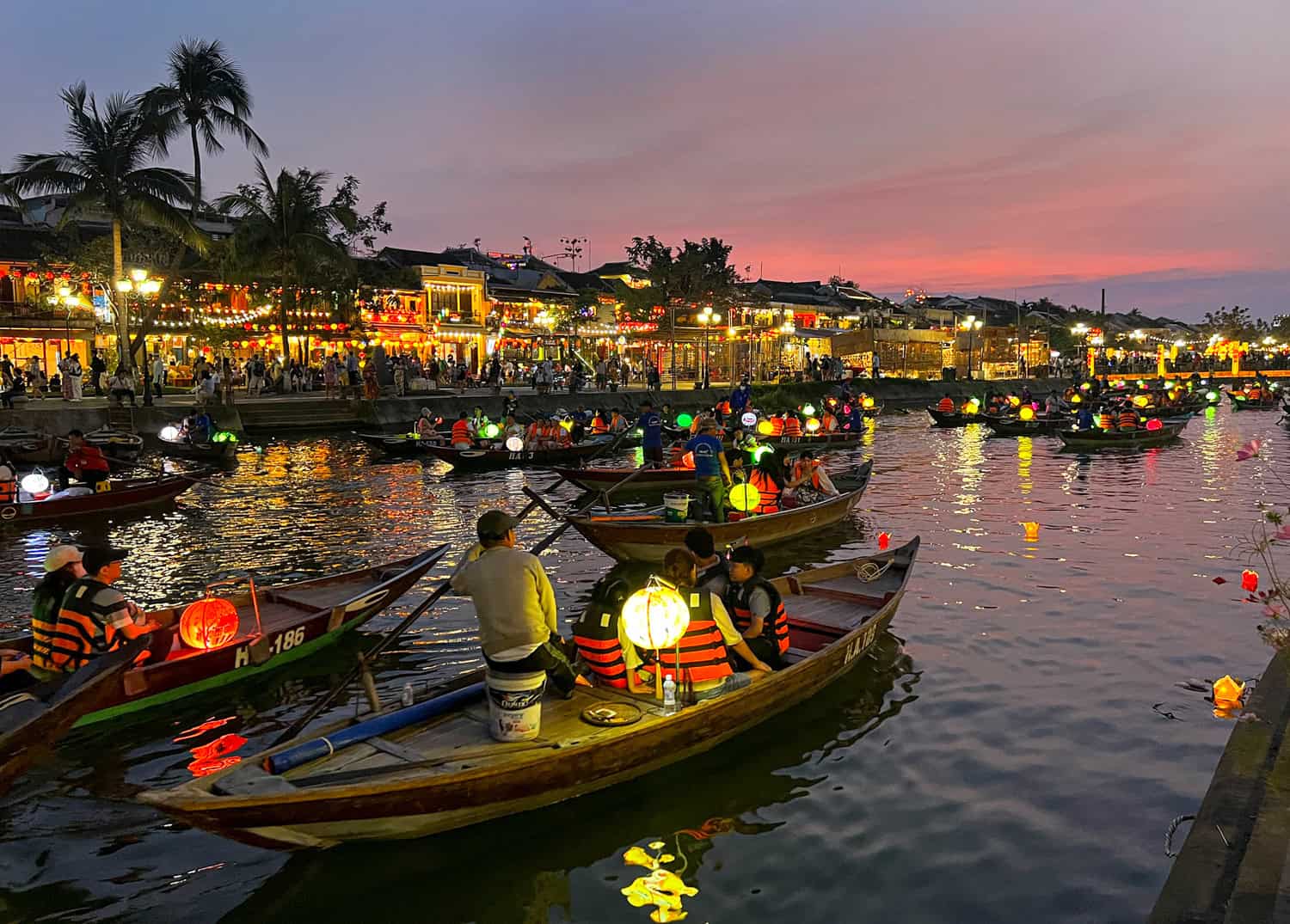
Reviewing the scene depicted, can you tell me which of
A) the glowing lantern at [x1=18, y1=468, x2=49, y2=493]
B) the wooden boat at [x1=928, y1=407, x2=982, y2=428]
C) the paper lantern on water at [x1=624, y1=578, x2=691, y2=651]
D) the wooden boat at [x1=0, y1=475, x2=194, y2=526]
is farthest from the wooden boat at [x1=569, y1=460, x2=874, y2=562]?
the wooden boat at [x1=928, y1=407, x2=982, y2=428]

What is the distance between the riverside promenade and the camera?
451cm

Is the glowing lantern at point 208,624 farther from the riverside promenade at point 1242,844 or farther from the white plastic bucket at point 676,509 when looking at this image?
the riverside promenade at point 1242,844

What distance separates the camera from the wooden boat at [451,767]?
5633mm

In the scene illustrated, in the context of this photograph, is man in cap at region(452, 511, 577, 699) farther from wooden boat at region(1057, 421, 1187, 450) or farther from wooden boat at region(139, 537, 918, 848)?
wooden boat at region(1057, 421, 1187, 450)

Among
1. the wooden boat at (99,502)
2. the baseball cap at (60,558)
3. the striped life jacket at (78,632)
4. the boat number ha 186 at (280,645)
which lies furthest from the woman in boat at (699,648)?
the wooden boat at (99,502)

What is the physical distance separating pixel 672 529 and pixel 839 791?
6.43 meters

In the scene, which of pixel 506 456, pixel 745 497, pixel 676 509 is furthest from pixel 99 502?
pixel 745 497

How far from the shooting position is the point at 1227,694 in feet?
29.3

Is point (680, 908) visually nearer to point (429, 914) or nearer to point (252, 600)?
point (429, 914)

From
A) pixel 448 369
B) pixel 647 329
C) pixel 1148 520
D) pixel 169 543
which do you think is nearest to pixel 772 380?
pixel 647 329

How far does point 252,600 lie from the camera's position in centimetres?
1022

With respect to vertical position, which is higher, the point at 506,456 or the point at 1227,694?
the point at 506,456

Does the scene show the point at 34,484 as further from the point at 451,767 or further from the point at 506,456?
the point at 451,767

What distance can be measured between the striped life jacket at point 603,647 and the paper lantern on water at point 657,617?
70cm
